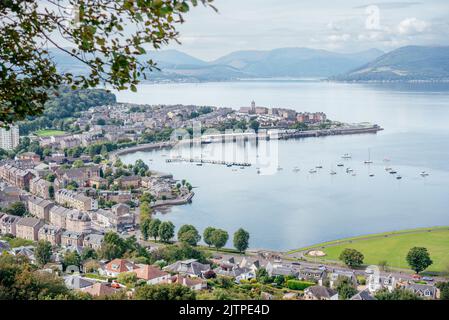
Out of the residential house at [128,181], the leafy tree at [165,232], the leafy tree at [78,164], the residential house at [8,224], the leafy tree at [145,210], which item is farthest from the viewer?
the leafy tree at [78,164]

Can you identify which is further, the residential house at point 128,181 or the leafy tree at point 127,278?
the residential house at point 128,181

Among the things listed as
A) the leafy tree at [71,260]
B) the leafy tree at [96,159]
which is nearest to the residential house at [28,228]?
the leafy tree at [71,260]

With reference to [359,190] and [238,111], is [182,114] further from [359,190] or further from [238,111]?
[359,190]

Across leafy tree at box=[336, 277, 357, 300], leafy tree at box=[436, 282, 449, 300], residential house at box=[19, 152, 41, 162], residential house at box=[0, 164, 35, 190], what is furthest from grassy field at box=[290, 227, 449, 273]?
residential house at box=[19, 152, 41, 162]

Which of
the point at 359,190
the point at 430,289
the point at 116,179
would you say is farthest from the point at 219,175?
the point at 430,289

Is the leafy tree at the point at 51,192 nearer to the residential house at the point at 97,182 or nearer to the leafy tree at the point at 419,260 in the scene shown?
the residential house at the point at 97,182
